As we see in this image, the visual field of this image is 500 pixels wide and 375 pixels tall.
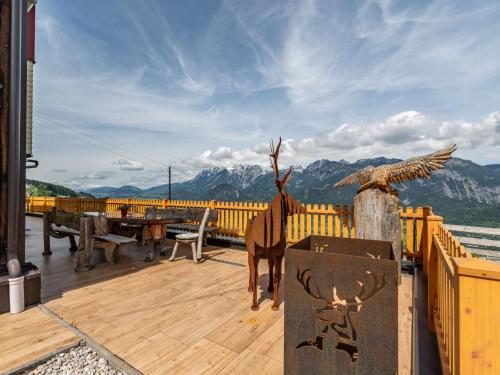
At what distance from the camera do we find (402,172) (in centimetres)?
394

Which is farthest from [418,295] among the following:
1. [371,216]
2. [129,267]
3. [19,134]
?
[19,134]

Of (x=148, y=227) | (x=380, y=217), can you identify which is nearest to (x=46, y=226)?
(x=148, y=227)

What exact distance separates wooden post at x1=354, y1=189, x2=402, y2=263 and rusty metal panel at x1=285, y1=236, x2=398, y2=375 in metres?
3.21

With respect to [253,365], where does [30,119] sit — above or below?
above

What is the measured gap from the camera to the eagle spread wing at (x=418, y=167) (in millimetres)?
3607

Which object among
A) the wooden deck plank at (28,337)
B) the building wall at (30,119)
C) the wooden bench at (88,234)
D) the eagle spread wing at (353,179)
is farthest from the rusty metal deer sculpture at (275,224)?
the building wall at (30,119)

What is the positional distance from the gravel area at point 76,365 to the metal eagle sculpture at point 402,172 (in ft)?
14.3

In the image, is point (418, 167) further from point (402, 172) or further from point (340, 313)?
point (340, 313)

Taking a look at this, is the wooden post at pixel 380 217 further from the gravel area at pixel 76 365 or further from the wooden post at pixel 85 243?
the wooden post at pixel 85 243

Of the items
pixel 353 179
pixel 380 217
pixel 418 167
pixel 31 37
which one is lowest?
pixel 380 217

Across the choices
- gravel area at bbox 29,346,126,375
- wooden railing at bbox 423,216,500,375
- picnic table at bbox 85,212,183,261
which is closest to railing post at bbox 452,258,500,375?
wooden railing at bbox 423,216,500,375

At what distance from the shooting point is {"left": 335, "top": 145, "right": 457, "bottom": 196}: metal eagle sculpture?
11.9 ft

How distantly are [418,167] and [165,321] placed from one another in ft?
13.9

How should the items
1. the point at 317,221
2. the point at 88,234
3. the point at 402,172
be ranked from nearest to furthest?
the point at 402,172 < the point at 88,234 < the point at 317,221
